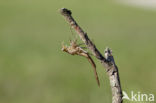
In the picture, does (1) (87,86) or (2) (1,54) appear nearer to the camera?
(1) (87,86)

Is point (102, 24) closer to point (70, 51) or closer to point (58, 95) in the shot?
point (58, 95)

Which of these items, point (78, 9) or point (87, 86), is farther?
point (78, 9)

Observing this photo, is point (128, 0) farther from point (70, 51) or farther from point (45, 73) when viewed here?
point (70, 51)

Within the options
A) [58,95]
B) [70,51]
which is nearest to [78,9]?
[58,95]

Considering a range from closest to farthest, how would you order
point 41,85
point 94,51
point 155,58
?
point 94,51 < point 41,85 < point 155,58

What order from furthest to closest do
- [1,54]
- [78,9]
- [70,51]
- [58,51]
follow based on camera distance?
[78,9]
[58,51]
[1,54]
[70,51]

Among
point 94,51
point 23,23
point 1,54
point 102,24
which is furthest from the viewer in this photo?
point 102,24

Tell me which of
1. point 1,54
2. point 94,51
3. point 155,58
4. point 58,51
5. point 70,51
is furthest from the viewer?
point 58,51

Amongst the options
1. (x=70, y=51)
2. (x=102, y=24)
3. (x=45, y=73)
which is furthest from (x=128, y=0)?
(x=70, y=51)

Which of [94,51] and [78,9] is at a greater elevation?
[94,51]
